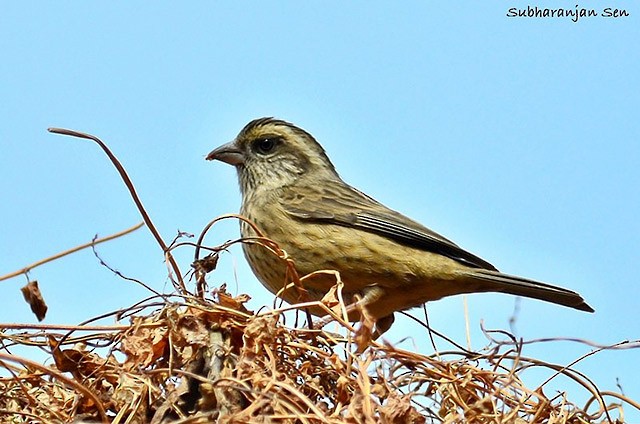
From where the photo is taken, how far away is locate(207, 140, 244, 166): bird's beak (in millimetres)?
5582

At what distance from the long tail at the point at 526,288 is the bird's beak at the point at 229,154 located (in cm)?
149

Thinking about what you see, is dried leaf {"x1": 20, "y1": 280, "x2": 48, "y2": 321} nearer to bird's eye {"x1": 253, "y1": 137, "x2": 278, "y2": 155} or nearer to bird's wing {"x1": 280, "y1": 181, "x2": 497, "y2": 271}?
bird's wing {"x1": 280, "y1": 181, "x2": 497, "y2": 271}

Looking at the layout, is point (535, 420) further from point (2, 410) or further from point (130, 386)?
point (2, 410)

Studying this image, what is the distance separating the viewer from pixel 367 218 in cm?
505

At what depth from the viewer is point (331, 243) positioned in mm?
4801

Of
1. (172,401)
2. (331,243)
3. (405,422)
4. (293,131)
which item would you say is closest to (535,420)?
(405,422)

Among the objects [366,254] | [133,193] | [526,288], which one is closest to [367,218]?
[366,254]

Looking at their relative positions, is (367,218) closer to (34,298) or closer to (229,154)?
(229,154)

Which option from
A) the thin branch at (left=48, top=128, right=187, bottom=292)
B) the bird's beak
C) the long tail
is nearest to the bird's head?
the bird's beak

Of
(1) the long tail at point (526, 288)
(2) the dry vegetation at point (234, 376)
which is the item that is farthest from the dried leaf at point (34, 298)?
(1) the long tail at point (526, 288)

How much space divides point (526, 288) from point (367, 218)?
0.84 metres

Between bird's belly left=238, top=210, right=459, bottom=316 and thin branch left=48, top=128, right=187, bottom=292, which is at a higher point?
bird's belly left=238, top=210, right=459, bottom=316

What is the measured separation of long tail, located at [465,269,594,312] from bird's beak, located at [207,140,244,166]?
4.90 ft

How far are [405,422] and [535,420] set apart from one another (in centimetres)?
56
